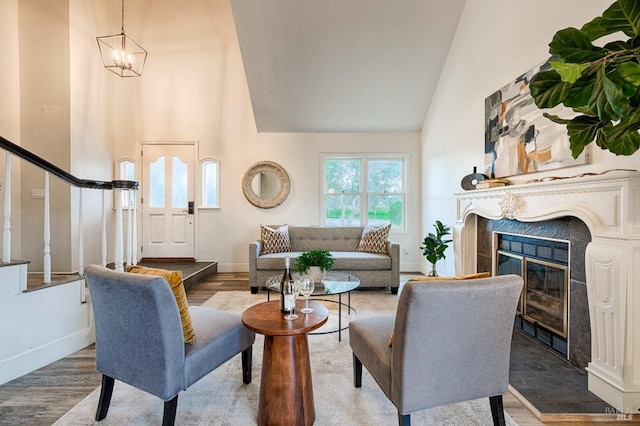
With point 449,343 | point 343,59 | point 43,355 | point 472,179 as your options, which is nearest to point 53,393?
point 43,355

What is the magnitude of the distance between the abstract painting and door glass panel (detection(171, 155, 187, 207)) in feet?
15.4

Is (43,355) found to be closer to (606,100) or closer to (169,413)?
(169,413)

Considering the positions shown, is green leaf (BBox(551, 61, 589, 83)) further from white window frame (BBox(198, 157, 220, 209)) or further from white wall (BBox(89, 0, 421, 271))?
white window frame (BBox(198, 157, 220, 209))

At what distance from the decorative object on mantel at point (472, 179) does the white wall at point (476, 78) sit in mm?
170

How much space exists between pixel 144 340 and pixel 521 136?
3.20 metres

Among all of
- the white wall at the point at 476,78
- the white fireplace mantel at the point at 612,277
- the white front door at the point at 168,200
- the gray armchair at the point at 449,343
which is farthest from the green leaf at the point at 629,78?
the white front door at the point at 168,200

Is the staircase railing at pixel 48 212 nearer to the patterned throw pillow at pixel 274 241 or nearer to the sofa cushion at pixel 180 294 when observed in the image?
the sofa cushion at pixel 180 294

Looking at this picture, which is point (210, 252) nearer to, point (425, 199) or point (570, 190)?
point (425, 199)

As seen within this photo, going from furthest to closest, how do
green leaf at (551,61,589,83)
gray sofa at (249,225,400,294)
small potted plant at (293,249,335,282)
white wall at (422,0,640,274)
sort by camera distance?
gray sofa at (249,225,400,294) → small potted plant at (293,249,335,282) → white wall at (422,0,640,274) → green leaf at (551,61,589,83)

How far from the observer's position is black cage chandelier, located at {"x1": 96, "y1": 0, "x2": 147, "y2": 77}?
3877 mm

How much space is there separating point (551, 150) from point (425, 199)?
2.83m

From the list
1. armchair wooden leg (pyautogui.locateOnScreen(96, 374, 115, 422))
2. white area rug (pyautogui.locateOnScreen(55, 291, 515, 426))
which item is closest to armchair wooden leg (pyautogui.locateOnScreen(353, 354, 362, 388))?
white area rug (pyautogui.locateOnScreen(55, 291, 515, 426))

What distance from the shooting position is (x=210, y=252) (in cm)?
541

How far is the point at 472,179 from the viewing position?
11.2 feet
